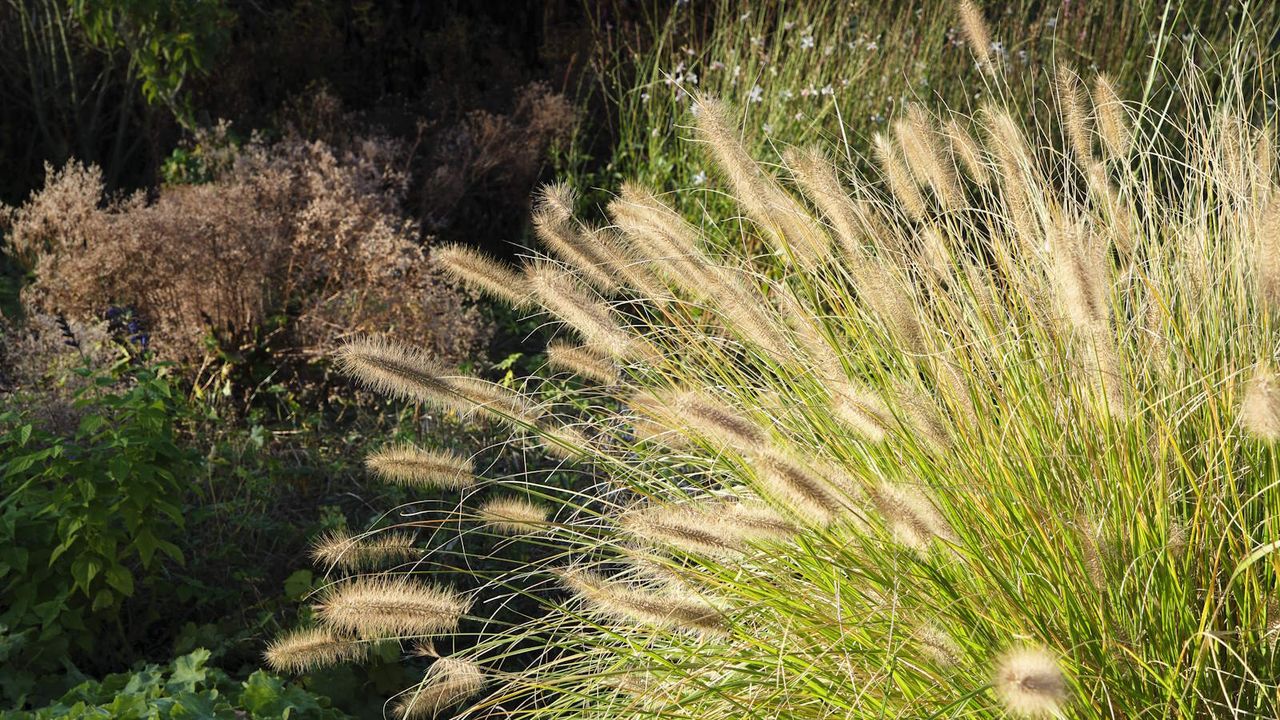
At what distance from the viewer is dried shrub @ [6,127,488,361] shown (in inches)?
180

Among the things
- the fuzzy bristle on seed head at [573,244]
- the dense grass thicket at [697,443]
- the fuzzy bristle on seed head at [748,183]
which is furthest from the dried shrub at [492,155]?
the fuzzy bristle on seed head at [748,183]

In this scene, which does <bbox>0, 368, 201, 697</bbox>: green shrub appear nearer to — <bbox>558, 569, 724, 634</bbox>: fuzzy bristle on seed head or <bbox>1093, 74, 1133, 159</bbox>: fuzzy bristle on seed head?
<bbox>558, 569, 724, 634</bbox>: fuzzy bristle on seed head

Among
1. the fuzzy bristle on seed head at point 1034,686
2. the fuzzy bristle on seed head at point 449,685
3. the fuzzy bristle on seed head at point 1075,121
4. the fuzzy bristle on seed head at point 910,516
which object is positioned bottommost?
the fuzzy bristle on seed head at point 449,685

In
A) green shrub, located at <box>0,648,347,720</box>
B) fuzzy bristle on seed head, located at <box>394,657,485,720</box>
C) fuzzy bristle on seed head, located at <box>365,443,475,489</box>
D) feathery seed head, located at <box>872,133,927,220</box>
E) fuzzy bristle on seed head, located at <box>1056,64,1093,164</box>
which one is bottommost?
green shrub, located at <box>0,648,347,720</box>

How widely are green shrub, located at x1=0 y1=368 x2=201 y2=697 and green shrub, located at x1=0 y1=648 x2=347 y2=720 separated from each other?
10.1 inches

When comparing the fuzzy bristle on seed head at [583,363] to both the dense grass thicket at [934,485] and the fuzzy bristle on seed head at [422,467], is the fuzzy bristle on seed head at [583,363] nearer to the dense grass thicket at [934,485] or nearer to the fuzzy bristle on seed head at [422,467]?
the dense grass thicket at [934,485]

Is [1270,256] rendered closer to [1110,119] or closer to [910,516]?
[910,516]

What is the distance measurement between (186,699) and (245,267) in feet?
8.44

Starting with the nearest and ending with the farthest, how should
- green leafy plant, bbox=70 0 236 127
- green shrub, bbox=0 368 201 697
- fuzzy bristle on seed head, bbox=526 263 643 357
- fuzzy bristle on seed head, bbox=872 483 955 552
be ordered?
fuzzy bristle on seed head, bbox=872 483 955 552 → fuzzy bristle on seed head, bbox=526 263 643 357 → green shrub, bbox=0 368 201 697 → green leafy plant, bbox=70 0 236 127

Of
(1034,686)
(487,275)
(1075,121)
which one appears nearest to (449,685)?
(487,275)

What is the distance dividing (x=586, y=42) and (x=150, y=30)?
2.88 meters

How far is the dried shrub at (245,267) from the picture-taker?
4574 mm

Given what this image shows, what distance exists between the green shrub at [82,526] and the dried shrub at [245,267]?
1429 mm

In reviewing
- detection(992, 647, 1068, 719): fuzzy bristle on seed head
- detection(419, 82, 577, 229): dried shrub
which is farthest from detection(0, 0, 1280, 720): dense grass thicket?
detection(419, 82, 577, 229): dried shrub
